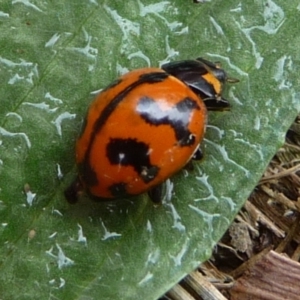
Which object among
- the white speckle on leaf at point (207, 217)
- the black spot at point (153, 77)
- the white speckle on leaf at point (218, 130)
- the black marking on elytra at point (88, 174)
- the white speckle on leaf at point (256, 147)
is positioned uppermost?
the black spot at point (153, 77)

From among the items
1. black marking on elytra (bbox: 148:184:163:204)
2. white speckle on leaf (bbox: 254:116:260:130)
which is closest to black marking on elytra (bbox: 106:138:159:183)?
black marking on elytra (bbox: 148:184:163:204)

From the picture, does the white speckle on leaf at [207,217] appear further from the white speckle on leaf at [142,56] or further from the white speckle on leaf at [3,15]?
the white speckle on leaf at [3,15]

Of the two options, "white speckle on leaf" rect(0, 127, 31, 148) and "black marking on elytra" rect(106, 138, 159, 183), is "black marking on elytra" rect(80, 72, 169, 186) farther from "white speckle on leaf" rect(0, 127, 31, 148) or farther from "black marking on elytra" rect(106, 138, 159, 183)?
"white speckle on leaf" rect(0, 127, 31, 148)

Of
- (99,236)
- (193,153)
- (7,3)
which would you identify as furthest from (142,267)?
(7,3)

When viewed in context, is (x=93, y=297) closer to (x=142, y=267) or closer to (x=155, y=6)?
(x=142, y=267)

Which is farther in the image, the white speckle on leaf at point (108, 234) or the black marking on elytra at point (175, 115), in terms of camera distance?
the white speckle on leaf at point (108, 234)

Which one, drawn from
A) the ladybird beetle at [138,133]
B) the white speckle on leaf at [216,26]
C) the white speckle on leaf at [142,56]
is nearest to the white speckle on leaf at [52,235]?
the ladybird beetle at [138,133]

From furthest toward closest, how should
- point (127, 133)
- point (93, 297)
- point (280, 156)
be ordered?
1. point (280, 156)
2. point (93, 297)
3. point (127, 133)
